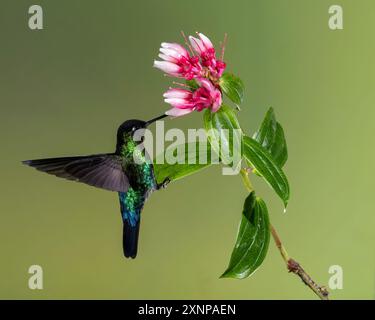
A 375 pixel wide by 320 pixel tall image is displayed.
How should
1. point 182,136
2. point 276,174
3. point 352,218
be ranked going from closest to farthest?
1. point 276,174
2. point 182,136
3. point 352,218

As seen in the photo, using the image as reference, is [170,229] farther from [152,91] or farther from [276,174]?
[276,174]

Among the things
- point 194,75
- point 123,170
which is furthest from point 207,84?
point 123,170

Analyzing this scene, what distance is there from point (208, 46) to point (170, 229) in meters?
0.66

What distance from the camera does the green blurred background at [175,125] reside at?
60.8 inches

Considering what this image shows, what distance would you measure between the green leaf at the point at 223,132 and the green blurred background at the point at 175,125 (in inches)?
17.6

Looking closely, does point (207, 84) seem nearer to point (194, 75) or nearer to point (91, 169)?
point (194, 75)

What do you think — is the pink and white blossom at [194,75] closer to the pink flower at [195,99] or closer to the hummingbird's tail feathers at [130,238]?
the pink flower at [195,99]

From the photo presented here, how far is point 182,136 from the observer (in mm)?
1488

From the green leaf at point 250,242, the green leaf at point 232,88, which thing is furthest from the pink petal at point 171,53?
the green leaf at point 250,242

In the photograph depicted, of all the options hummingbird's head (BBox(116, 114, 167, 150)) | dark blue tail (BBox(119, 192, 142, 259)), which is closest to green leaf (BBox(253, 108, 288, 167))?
hummingbird's head (BBox(116, 114, 167, 150))

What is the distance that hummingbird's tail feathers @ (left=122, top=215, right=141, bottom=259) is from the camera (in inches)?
54.8

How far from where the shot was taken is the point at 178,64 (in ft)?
3.55

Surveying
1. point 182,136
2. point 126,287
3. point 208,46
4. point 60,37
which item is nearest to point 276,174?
point 208,46

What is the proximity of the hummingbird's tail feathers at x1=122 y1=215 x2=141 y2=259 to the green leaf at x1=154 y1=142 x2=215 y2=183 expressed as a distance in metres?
0.19
